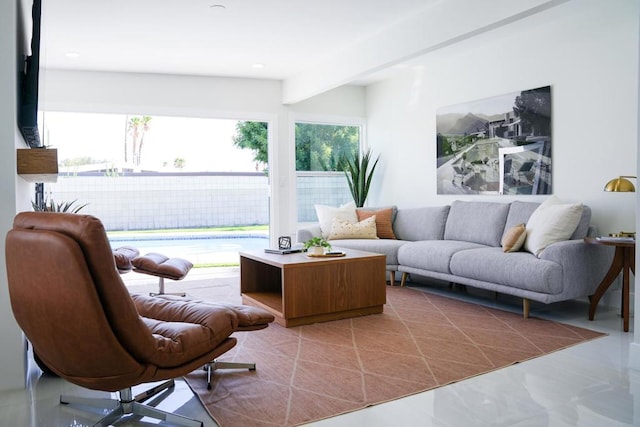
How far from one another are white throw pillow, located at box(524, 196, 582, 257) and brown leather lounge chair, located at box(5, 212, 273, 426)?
2.95m

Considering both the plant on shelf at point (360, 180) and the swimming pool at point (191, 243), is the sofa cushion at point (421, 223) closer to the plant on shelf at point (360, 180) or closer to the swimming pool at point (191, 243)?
the plant on shelf at point (360, 180)

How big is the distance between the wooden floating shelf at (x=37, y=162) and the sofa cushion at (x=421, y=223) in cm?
396

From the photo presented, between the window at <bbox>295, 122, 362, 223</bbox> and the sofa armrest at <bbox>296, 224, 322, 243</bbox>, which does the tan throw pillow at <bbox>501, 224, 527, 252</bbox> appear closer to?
the sofa armrest at <bbox>296, 224, 322, 243</bbox>

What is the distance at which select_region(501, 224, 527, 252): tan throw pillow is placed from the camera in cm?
425

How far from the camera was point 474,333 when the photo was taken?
3.57 metres

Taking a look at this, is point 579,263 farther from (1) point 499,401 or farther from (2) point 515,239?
(1) point 499,401

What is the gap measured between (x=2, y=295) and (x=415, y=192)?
4828 millimetres

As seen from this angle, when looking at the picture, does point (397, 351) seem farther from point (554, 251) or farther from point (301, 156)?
point (301, 156)

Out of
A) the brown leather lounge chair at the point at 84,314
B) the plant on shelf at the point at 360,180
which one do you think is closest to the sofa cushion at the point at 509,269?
the plant on shelf at the point at 360,180

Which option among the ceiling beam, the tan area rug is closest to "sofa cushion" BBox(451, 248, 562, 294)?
the tan area rug

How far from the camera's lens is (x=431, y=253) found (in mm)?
4805

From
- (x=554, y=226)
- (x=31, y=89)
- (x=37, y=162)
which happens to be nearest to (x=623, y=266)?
(x=554, y=226)

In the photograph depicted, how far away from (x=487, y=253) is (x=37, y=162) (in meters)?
3.34

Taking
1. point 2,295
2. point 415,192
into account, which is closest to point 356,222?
point 415,192
